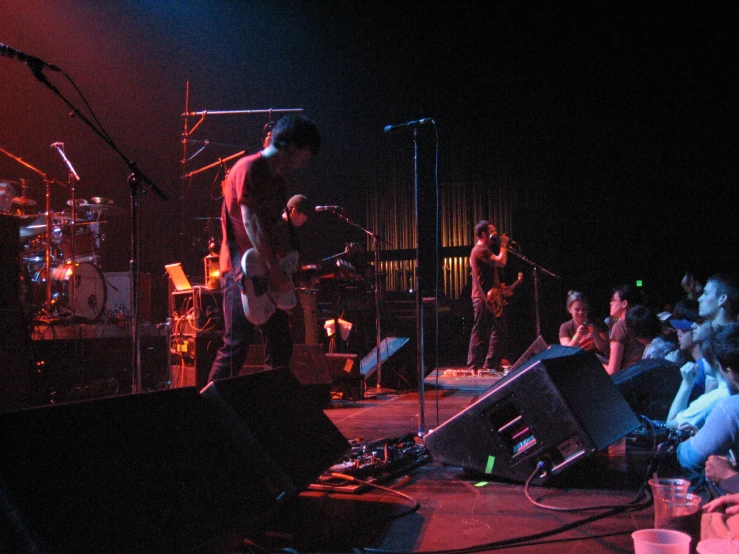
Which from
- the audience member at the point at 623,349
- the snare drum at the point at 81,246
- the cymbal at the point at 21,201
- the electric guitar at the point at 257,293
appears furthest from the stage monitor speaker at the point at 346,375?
the cymbal at the point at 21,201

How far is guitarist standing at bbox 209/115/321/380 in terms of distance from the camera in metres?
2.83

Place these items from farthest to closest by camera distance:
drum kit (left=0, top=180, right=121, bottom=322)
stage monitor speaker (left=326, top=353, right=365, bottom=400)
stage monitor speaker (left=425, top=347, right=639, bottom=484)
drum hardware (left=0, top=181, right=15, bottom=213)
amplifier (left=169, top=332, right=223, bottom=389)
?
drum kit (left=0, top=180, right=121, bottom=322) < drum hardware (left=0, top=181, right=15, bottom=213) < stage monitor speaker (left=326, top=353, right=365, bottom=400) < amplifier (left=169, top=332, right=223, bottom=389) < stage monitor speaker (left=425, top=347, right=639, bottom=484)

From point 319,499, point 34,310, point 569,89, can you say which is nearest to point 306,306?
point 34,310

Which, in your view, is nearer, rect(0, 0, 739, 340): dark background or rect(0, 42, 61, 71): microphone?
rect(0, 42, 61, 71): microphone

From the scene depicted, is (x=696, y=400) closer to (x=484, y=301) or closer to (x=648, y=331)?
(x=648, y=331)

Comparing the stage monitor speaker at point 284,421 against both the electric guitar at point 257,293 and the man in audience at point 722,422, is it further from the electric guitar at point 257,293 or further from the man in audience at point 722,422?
Answer: the man in audience at point 722,422

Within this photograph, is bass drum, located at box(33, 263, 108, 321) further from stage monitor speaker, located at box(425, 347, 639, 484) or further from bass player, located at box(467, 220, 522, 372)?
stage monitor speaker, located at box(425, 347, 639, 484)

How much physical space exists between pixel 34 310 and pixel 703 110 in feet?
29.8

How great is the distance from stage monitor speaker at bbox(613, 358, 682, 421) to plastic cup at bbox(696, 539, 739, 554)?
2068mm

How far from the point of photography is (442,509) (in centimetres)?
212

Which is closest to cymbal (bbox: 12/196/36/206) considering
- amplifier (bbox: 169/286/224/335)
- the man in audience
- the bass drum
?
the bass drum

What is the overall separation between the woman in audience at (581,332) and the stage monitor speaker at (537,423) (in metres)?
2.46

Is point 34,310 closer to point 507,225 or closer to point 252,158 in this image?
point 252,158

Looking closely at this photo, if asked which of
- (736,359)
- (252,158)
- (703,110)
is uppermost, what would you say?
(703,110)
